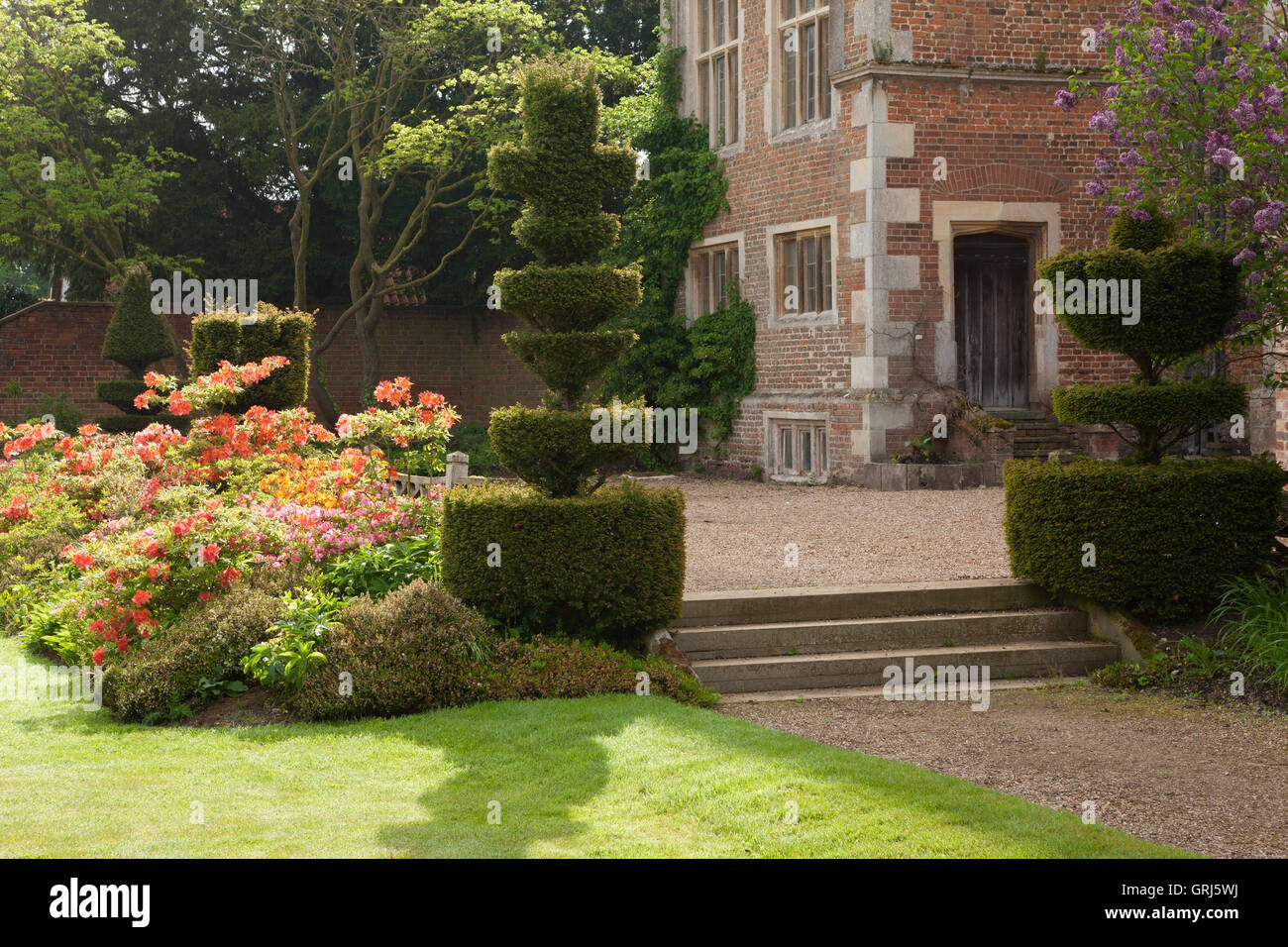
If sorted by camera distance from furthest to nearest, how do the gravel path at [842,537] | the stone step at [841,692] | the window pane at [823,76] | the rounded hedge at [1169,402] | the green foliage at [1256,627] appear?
1. the window pane at [823,76]
2. the gravel path at [842,537]
3. the rounded hedge at [1169,402]
4. the stone step at [841,692]
5. the green foliage at [1256,627]

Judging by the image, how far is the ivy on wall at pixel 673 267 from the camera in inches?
783

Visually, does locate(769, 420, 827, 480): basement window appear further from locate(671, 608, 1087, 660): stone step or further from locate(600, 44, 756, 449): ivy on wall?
locate(671, 608, 1087, 660): stone step

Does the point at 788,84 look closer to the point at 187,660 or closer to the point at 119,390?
the point at 119,390

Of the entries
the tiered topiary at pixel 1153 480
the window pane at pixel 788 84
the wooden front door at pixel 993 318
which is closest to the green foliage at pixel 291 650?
the tiered topiary at pixel 1153 480

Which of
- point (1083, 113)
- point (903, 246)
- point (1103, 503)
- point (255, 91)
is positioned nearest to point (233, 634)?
point (1103, 503)

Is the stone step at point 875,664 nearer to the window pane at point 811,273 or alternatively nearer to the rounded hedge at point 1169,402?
the rounded hedge at point 1169,402

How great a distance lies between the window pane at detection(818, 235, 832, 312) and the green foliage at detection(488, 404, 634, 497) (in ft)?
31.0

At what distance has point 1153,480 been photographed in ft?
30.8

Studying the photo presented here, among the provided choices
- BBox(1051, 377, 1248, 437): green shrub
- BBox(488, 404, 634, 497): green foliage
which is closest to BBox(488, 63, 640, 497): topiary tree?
BBox(488, 404, 634, 497): green foliage

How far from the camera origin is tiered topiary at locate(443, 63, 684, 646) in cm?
873

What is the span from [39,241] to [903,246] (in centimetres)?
1638

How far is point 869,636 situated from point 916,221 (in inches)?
358

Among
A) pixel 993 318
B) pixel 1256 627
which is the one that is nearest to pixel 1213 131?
pixel 1256 627

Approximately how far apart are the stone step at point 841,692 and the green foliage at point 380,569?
91.0 inches
